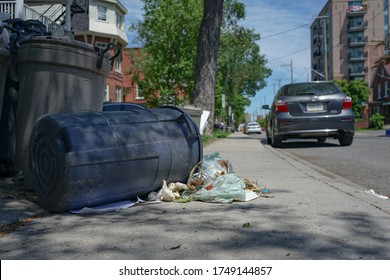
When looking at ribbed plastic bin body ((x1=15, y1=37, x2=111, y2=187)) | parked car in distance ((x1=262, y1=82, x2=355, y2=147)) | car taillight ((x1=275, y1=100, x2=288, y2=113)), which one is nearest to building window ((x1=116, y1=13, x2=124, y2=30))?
car taillight ((x1=275, y1=100, x2=288, y2=113))

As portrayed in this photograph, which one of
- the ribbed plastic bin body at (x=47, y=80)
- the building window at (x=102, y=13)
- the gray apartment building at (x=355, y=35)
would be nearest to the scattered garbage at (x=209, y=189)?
the ribbed plastic bin body at (x=47, y=80)

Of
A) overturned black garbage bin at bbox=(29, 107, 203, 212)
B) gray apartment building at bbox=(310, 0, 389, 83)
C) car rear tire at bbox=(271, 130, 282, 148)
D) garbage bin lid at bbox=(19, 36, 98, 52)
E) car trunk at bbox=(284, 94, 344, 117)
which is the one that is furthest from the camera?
gray apartment building at bbox=(310, 0, 389, 83)

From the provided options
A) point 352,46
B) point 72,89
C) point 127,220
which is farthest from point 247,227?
point 352,46

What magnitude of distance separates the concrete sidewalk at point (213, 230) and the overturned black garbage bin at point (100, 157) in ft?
0.63

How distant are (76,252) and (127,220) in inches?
32.6

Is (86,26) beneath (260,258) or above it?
above

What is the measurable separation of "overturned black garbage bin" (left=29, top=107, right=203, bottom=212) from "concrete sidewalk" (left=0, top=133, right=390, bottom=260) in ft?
0.63

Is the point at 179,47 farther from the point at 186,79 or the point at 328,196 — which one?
the point at 328,196

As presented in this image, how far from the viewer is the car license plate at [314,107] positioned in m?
10.9

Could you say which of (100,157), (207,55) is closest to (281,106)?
(207,55)

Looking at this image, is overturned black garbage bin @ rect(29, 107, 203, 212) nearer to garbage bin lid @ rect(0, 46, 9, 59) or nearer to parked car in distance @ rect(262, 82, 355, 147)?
garbage bin lid @ rect(0, 46, 9, 59)

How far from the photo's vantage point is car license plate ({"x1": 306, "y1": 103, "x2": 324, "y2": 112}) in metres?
10.9

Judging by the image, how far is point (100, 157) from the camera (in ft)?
11.6

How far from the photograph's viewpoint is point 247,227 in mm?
3080
